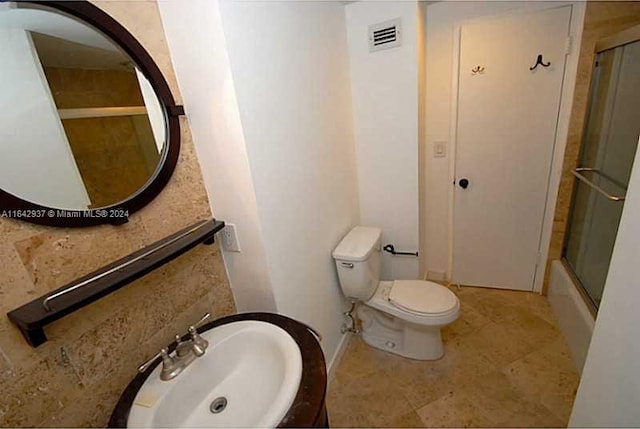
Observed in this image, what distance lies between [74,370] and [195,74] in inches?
38.0

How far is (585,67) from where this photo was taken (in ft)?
5.50

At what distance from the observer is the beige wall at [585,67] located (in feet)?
5.14

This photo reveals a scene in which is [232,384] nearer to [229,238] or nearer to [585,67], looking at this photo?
[229,238]

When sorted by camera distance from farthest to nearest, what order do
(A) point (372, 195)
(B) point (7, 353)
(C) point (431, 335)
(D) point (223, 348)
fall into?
(A) point (372, 195) → (C) point (431, 335) → (D) point (223, 348) → (B) point (7, 353)

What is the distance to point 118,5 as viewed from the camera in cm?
87

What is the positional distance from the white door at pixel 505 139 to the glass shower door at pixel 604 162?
0.60ft

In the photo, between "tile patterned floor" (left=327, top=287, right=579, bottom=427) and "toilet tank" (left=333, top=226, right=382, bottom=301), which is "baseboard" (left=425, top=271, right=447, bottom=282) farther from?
"toilet tank" (left=333, top=226, right=382, bottom=301)

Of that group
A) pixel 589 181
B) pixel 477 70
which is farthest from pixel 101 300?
pixel 589 181

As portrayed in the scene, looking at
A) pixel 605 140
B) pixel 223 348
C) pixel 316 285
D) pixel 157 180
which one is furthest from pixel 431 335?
pixel 157 180

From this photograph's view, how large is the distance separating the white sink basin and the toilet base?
3.36 feet

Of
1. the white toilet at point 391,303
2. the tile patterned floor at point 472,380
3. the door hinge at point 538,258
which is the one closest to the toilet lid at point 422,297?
the white toilet at point 391,303

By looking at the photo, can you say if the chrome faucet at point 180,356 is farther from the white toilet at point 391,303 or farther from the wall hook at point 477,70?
the wall hook at point 477,70

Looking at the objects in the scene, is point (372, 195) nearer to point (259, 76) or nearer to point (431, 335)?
point (431, 335)

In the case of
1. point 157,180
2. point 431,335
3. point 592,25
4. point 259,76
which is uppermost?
point 592,25
